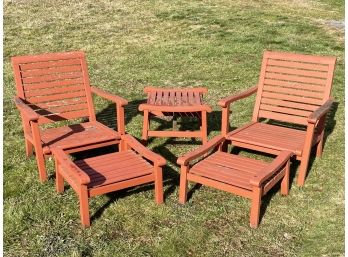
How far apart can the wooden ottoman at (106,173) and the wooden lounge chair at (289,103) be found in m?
1.40

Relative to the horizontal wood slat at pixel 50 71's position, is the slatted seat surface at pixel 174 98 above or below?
below

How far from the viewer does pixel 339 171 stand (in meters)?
6.96

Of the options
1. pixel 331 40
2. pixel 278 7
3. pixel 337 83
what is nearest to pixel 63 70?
pixel 337 83

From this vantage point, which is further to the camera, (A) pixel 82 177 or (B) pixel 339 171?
(B) pixel 339 171

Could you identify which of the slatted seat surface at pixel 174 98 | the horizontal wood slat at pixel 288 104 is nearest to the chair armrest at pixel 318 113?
the horizontal wood slat at pixel 288 104

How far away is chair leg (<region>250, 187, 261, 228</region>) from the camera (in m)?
5.23

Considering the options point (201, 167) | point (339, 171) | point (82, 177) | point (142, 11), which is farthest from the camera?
point (142, 11)

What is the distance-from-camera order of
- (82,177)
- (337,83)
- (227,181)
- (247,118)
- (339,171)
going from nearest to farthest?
(82,177) → (227,181) → (339,171) → (247,118) → (337,83)

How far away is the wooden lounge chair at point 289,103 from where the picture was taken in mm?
6434

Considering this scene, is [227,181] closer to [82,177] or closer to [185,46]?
[82,177]

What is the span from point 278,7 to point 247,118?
11.3 meters

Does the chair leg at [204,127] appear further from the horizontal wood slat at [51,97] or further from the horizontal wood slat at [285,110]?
the horizontal wood slat at [51,97]

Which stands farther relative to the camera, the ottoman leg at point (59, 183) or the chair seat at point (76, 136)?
the chair seat at point (76, 136)

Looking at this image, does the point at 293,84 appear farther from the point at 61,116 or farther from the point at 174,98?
the point at 61,116
